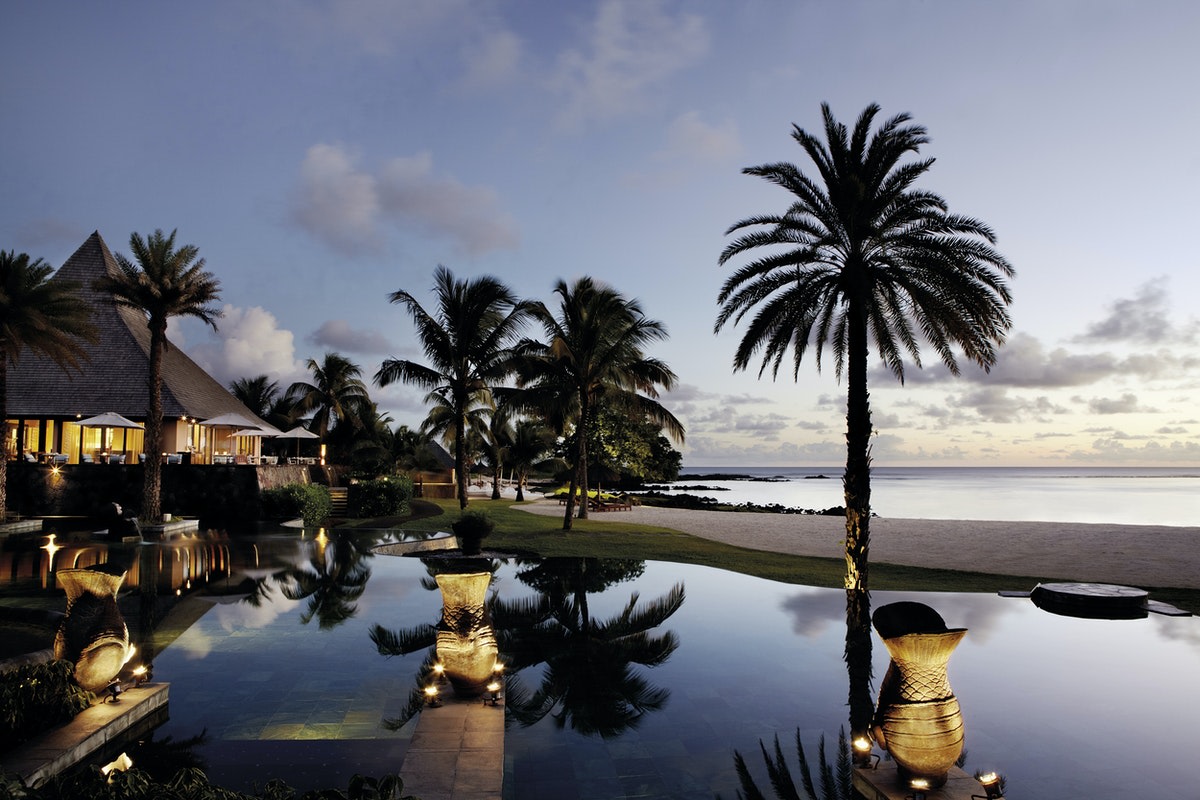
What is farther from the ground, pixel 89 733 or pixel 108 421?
pixel 108 421

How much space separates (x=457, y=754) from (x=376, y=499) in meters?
23.6

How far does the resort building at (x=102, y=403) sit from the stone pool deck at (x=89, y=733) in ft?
76.2

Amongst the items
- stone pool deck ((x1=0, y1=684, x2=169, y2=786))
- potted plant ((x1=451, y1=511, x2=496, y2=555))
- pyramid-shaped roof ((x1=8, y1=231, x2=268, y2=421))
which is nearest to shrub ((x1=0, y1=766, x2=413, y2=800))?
stone pool deck ((x1=0, y1=684, x2=169, y2=786))

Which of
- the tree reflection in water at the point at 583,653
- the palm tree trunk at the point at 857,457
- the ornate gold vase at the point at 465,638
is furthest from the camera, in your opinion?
the palm tree trunk at the point at 857,457

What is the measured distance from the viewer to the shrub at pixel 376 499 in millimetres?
27641

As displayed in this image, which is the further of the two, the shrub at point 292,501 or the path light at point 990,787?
the shrub at point 292,501

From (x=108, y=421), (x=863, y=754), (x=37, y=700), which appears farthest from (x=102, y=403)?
(x=863, y=754)

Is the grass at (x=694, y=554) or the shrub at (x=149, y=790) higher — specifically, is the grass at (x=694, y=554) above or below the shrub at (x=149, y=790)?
below

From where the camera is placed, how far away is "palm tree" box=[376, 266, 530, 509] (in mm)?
25750

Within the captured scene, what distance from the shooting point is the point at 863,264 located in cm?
1255

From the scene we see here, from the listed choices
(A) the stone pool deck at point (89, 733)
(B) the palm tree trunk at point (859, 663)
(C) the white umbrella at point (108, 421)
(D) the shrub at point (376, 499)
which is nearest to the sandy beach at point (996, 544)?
(B) the palm tree trunk at point (859, 663)

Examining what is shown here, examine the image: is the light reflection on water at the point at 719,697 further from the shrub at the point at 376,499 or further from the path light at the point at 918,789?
the shrub at the point at 376,499

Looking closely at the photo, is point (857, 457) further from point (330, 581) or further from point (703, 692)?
point (330, 581)

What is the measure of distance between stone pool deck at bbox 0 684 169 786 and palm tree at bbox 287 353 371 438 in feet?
136
